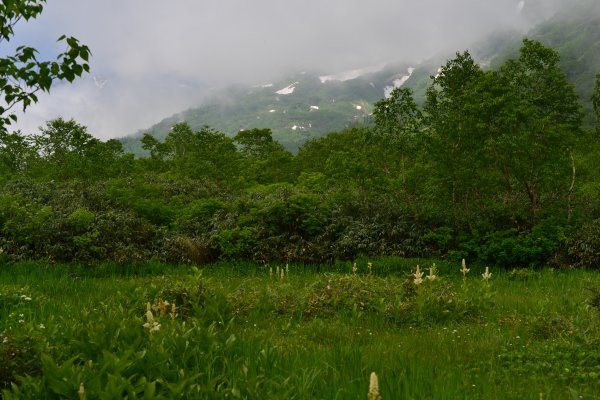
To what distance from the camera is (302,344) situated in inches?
217

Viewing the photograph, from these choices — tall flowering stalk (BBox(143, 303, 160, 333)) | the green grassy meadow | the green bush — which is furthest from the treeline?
tall flowering stalk (BBox(143, 303, 160, 333))

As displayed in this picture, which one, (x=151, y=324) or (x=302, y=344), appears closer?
(x=151, y=324)

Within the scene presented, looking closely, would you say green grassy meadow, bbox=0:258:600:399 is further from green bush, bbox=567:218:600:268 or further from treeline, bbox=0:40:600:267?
treeline, bbox=0:40:600:267

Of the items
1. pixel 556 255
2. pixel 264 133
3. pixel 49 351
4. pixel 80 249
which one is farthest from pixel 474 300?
pixel 264 133

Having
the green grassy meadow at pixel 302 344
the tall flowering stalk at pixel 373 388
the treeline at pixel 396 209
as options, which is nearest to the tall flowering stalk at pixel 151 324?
the green grassy meadow at pixel 302 344

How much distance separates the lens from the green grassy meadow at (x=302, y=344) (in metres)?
→ 3.27

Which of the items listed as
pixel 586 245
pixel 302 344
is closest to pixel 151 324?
pixel 302 344

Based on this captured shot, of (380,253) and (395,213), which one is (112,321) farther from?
(395,213)

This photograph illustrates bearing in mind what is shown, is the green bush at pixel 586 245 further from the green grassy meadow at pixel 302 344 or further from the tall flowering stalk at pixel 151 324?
the tall flowering stalk at pixel 151 324

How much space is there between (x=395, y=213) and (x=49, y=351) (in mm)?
14346

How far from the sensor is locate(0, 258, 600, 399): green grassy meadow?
327 cm

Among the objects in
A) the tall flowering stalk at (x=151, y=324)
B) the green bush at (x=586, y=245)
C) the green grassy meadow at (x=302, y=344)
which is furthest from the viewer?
the green bush at (x=586, y=245)

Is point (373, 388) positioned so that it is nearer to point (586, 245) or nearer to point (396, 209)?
point (586, 245)

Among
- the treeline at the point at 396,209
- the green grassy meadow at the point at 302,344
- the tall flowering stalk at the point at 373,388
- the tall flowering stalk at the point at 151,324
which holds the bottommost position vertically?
the green grassy meadow at the point at 302,344
